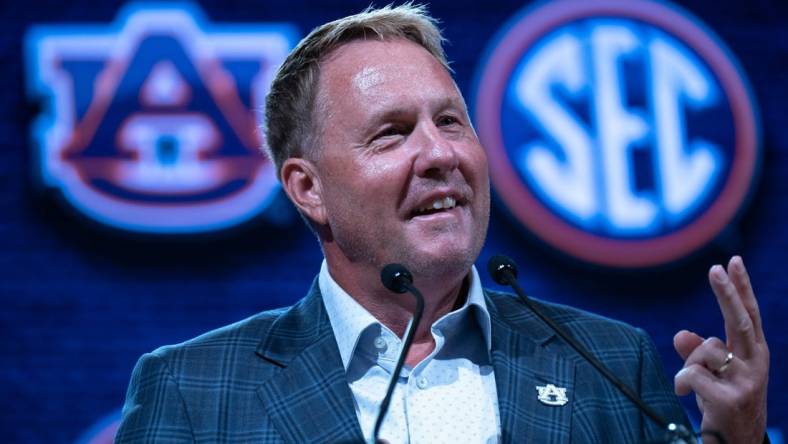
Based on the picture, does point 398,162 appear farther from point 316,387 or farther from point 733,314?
point 733,314

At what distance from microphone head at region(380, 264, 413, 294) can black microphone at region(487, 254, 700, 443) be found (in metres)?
0.15

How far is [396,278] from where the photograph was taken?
2.03 m

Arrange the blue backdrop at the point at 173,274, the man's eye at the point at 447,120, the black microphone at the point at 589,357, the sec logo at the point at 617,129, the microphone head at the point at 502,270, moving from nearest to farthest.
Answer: the black microphone at the point at 589,357, the microphone head at the point at 502,270, the man's eye at the point at 447,120, the blue backdrop at the point at 173,274, the sec logo at the point at 617,129

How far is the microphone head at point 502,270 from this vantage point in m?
2.01

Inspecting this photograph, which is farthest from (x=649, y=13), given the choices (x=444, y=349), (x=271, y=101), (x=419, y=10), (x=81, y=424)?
(x=81, y=424)

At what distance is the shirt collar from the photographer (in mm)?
2268

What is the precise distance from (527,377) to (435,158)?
447 mm

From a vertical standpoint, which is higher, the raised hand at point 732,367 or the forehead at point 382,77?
the forehead at point 382,77

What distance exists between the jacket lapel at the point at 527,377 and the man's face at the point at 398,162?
192 millimetres

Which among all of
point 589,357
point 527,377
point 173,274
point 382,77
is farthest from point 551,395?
point 173,274

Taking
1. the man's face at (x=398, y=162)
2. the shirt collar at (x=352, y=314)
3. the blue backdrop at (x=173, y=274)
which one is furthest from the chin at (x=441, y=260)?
the blue backdrop at (x=173, y=274)

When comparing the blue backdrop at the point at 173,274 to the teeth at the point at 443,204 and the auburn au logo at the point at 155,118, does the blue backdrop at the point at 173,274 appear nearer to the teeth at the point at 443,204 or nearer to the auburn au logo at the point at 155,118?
the auburn au logo at the point at 155,118

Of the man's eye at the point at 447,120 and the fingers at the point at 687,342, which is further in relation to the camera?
the man's eye at the point at 447,120

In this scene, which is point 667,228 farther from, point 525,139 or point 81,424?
point 81,424
